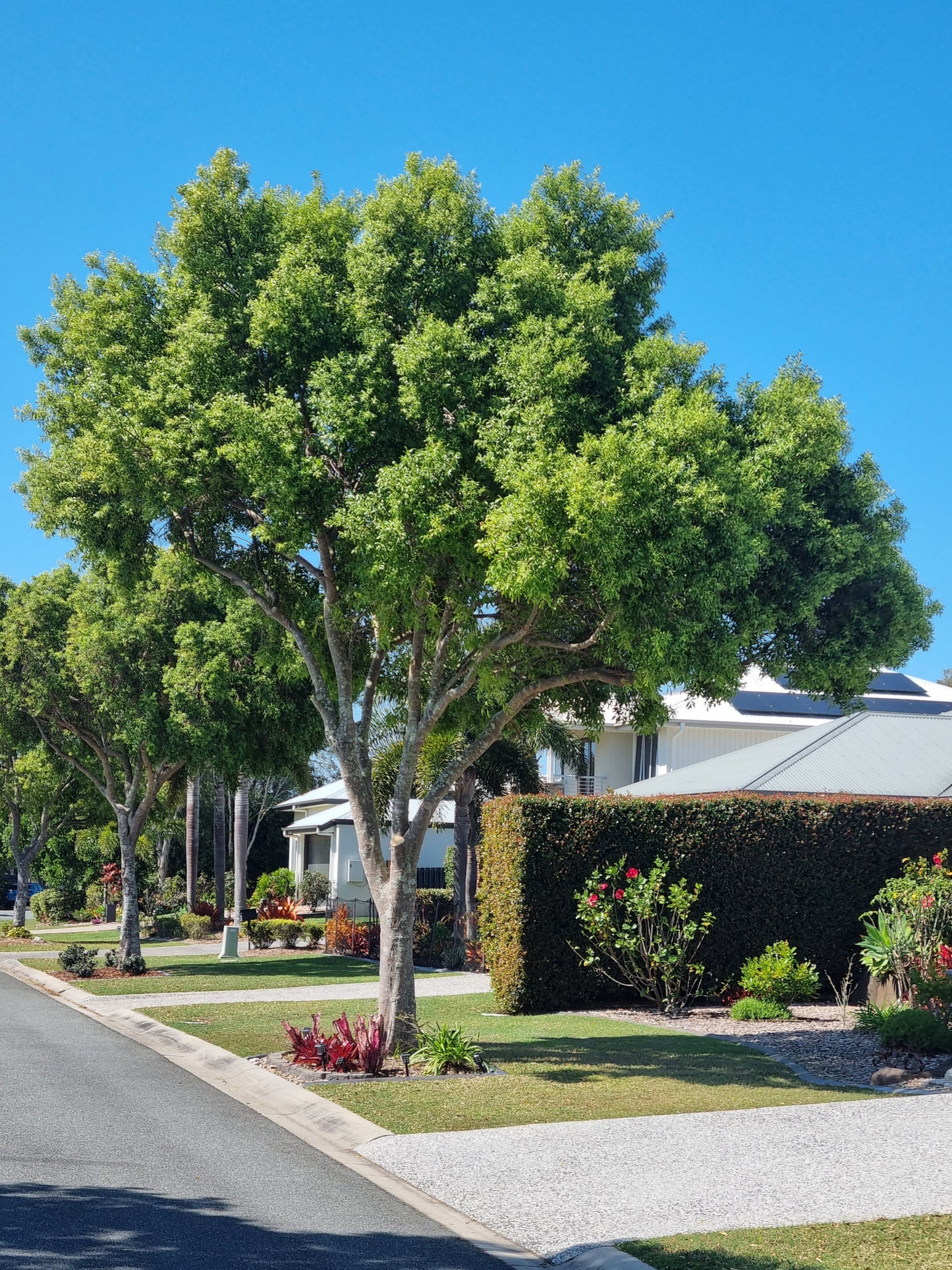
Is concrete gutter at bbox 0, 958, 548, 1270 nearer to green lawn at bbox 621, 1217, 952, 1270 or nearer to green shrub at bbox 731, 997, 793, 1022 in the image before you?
green lawn at bbox 621, 1217, 952, 1270

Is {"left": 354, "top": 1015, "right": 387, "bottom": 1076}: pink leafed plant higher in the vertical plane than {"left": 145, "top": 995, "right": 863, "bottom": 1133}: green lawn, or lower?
higher

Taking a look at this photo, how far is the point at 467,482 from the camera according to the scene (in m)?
11.8

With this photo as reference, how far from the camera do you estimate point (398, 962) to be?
42.5 feet

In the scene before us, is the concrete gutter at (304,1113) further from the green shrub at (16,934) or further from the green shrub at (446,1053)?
the green shrub at (16,934)

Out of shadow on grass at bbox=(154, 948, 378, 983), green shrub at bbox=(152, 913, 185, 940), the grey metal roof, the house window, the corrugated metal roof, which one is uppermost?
the house window

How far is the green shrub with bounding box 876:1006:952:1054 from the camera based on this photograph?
39.9ft

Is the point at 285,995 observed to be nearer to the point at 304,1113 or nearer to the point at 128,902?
the point at 128,902

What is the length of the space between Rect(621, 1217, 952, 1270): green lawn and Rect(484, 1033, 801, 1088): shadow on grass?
4641mm

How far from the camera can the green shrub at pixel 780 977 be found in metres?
16.9

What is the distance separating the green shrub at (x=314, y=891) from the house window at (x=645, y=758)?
1410 centimetres

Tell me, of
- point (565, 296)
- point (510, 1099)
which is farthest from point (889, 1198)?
point (565, 296)

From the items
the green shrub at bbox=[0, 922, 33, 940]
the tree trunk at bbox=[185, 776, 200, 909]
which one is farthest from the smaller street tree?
the tree trunk at bbox=[185, 776, 200, 909]

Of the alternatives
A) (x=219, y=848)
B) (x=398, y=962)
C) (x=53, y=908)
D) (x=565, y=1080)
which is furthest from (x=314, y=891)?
(x=565, y=1080)

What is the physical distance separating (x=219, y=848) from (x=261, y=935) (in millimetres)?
14078
